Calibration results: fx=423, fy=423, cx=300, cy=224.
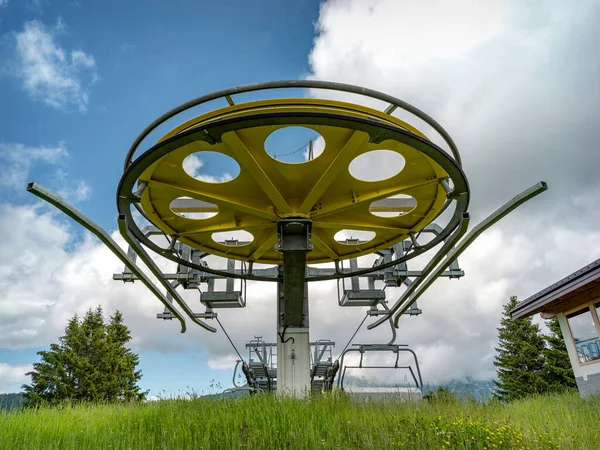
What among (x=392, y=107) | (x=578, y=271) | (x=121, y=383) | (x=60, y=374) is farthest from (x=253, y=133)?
(x=121, y=383)

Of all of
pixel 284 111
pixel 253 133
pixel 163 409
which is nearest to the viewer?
pixel 284 111

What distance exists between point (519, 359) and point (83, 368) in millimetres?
32103

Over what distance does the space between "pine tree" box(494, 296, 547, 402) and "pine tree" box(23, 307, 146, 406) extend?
2772 centimetres

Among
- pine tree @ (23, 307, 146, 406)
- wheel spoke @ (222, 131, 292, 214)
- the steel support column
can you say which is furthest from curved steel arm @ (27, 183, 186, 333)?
pine tree @ (23, 307, 146, 406)

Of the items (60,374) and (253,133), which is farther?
(60,374)

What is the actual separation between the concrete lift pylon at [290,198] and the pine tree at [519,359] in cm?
2783

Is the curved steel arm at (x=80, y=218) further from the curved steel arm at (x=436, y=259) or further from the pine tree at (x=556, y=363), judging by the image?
the pine tree at (x=556, y=363)

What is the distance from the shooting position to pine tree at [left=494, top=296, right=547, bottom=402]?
3215 cm

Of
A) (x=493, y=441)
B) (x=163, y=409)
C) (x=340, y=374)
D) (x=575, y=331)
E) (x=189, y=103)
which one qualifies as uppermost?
(x=189, y=103)

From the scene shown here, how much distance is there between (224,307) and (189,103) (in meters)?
6.80

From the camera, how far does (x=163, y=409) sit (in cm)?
750

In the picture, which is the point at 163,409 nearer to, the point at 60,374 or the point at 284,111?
the point at 284,111

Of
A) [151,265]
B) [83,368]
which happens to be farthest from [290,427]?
[83,368]

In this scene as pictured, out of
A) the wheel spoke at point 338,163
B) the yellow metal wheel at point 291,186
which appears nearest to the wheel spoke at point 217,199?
the yellow metal wheel at point 291,186
